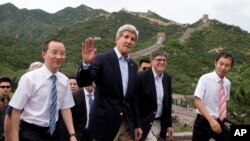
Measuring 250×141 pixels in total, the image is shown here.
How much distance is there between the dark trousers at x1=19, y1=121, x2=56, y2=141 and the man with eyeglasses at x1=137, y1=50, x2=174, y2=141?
5.38 ft

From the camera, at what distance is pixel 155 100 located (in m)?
5.00

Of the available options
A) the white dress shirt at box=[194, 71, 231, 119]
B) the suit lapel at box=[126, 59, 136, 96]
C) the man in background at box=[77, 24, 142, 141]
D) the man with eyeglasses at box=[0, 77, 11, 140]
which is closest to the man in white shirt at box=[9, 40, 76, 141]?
the man in background at box=[77, 24, 142, 141]

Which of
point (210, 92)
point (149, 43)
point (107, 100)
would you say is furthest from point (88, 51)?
point (149, 43)

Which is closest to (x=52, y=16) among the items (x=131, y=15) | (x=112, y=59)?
(x=131, y=15)

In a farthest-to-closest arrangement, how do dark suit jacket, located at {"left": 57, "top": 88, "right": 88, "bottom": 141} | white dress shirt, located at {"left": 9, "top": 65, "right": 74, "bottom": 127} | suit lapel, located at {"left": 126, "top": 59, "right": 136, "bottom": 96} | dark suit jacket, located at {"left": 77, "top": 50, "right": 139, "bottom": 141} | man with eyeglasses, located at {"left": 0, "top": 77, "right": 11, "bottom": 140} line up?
man with eyeglasses, located at {"left": 0, "top": 77, "right": 11, "bottom": 140}
dark suit jacket, located at {"left": 57, "top": 88, "right": 88, "bottom": 141}
suit lapel, located at {"left": 126, "top": 59, "right": 136, "bottom": 96}
dark suit jacket, located at {"left": 77, "top": 50, "right": 139, "bottom": 141}
white dress shirt, located at {"left": 9, "top": 65, "right": 74, "bottom": 127}

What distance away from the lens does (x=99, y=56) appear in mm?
4012

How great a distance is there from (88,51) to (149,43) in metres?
58.9

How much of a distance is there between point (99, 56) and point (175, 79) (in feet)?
129

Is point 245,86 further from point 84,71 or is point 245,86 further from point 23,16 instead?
point 23,16

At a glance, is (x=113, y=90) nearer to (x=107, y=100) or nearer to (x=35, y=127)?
(x=107, y=100)

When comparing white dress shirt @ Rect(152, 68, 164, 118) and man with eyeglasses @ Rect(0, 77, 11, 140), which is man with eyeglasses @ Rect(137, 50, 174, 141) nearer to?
white dress shirt @ Rect(152, 68, 164, 118)

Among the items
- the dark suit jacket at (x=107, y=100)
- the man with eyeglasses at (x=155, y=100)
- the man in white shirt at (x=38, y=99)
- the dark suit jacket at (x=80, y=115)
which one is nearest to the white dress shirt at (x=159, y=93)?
the man with eyeglasses at (x=155, y=100)

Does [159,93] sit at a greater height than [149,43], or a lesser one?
greater

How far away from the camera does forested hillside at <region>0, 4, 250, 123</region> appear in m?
16.6
